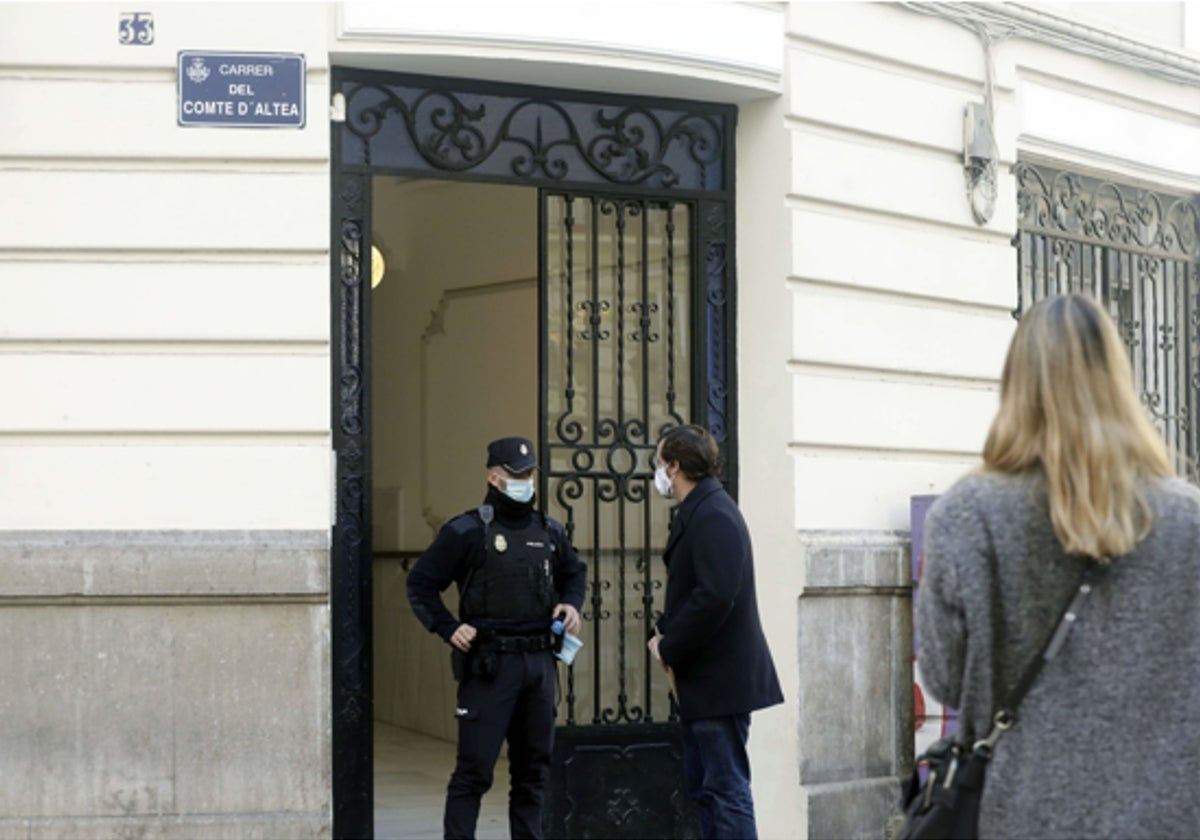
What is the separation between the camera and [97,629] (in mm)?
8195

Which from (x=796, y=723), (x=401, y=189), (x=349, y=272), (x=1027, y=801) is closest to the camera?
(x=1027, y=801)

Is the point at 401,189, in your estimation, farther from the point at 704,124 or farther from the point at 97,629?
the point at 97,629

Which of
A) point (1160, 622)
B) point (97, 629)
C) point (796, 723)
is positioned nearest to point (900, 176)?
point (796, 723)

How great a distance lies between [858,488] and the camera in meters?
9.77

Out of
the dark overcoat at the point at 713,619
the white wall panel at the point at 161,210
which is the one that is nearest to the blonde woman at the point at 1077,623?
the dark overcoat at the point at 713,619

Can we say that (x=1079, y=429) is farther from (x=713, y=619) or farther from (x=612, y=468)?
(x=612, y=468)

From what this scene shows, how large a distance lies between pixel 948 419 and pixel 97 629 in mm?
4412

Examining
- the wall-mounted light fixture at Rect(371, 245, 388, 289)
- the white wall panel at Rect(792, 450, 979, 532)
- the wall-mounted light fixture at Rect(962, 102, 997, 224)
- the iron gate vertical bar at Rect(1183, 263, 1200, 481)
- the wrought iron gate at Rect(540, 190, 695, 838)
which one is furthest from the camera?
the wall-mounted light fixture at Rect(371, 245, 388, 289)

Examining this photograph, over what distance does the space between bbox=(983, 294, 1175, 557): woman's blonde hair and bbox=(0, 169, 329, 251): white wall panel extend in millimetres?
5202

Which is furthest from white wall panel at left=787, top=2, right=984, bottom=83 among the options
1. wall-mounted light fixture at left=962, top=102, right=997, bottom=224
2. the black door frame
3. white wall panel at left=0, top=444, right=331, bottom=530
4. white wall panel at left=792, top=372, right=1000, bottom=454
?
white wall panel at left=0, top=444, right=331, bottom=530

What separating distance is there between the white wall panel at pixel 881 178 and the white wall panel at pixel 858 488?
1.24 meters

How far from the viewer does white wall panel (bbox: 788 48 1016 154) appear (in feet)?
31.7

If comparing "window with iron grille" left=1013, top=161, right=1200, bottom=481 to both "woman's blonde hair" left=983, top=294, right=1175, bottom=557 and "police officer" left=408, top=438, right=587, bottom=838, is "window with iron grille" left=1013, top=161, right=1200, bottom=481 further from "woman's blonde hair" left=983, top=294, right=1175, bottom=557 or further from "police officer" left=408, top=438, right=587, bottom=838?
"woman's blonde hair" left=983, top=294, right=1175, bottom=557

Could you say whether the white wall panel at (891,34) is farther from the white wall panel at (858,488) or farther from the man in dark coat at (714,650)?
the man in dark coat at (714,650)
